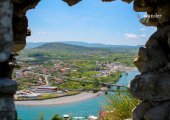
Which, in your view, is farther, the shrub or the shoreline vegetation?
the shoreline vegetation

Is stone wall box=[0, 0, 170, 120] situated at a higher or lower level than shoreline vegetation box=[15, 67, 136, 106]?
higher

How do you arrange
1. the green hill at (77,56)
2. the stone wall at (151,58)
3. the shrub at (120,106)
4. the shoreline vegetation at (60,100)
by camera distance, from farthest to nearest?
the green hill at (77,56) < the shoreline vegetation at (60,100) < the shrub at (120,106) < the stone wall at (151,58)

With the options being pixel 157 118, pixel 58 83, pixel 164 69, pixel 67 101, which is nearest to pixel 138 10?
pixel 164 69

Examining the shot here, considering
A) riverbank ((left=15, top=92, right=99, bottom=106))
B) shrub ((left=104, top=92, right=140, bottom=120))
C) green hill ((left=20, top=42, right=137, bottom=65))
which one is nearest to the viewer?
shrub ((left=104, top=92, right=140, bottom=120))

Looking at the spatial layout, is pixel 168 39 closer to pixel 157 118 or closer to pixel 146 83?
pixel 146 83

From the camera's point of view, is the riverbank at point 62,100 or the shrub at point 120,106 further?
the riverbank at point 62,100

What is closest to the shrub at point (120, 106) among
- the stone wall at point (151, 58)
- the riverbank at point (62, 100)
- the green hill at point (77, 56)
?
the stone wall at point (151, 58)

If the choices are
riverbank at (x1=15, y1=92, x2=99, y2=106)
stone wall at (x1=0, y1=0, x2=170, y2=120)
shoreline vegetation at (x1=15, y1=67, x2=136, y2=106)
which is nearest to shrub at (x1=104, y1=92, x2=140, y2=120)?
stone wall at (x1=0, y1=0, x2=170, y2=120)

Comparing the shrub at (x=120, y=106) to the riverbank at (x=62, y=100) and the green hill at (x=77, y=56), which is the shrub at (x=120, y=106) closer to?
the riverbank at (x=62, y=100)

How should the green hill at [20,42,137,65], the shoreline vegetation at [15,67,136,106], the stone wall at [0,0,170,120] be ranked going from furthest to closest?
the green hill at [20,42,137,65] → the shoreline vegetation at [15,67,136,106] → the stone wall at [0,0,170,120]

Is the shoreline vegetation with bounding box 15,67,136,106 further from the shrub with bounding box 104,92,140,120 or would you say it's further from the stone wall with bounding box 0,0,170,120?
the stone wall with bounding box 0,0,170,120

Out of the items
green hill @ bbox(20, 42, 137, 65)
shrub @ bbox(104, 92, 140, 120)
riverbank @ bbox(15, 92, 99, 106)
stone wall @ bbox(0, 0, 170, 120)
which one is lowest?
green hill @ bbox(20, 42, 137, 65)

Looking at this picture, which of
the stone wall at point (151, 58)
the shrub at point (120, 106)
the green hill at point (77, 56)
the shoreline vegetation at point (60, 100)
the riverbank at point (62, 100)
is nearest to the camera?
the stone wall at point (151, 58)
